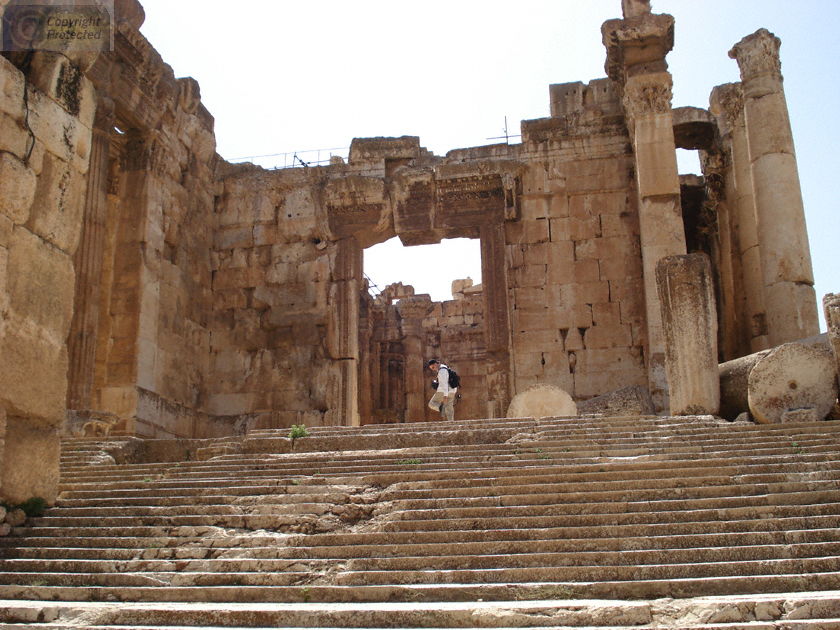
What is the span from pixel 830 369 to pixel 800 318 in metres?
4.43

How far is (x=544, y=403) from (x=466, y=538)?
5.85m

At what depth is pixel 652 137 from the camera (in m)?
14.0

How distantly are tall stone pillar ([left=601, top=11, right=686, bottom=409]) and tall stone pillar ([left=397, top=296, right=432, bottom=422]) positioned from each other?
1066cm

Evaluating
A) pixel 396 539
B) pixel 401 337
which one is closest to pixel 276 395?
pixel 401 337

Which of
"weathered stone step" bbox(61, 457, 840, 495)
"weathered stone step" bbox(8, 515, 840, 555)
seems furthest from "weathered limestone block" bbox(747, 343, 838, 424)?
"weathered stone step" bbox(8, 515, 840, 555)

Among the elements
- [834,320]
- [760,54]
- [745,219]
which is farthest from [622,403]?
[760,54]

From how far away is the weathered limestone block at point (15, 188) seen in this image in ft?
22.2

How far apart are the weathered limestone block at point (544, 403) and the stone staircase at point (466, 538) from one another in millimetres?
2854

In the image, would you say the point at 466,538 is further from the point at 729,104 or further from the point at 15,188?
the point at 729,104

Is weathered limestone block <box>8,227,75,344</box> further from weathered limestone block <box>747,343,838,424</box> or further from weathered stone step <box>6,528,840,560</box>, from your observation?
weathered limestone block <box>747,343,838,424</box>

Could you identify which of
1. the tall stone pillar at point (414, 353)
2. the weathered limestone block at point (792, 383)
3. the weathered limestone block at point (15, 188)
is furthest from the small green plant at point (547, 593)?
the tall stone pillar at point (414, 353)

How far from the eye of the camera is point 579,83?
16359 mm

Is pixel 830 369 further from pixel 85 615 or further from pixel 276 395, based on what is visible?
pixel 276 395

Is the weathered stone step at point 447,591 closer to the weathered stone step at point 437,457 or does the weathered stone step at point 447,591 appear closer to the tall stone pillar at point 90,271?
the weathered stone step at point 437,457
